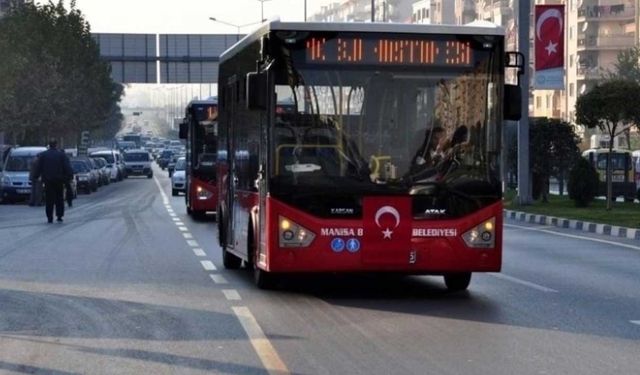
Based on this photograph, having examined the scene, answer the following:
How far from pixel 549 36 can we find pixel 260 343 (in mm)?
28268

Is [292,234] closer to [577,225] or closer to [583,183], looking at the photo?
[577,225]

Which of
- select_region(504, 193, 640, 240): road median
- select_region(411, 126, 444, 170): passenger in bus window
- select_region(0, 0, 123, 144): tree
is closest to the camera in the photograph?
select_region(411, 126, 444, 170): passenger in bus window

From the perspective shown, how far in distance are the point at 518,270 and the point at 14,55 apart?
5696 cm

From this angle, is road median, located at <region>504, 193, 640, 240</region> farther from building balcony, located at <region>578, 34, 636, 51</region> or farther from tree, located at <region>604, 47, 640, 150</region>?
building balcony, located at <region>578, 34, 636, 51</region>

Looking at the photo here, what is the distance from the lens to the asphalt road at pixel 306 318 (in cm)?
1018

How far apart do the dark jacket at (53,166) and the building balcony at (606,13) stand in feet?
263

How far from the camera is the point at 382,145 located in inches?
565

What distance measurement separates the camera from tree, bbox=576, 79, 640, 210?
120 feet

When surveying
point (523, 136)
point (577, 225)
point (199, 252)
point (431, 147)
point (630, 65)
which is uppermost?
point (630, 65)

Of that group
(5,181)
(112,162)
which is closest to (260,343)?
(5,181)

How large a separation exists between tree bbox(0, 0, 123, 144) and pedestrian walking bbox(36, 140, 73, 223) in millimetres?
37317

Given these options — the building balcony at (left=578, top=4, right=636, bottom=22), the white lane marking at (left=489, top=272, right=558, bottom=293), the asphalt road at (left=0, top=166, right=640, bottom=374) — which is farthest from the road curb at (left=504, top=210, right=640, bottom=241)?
the building balcony at (left=578, top=4, right=636, bottom=22)

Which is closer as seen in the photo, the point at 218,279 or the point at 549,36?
the point at 218,279

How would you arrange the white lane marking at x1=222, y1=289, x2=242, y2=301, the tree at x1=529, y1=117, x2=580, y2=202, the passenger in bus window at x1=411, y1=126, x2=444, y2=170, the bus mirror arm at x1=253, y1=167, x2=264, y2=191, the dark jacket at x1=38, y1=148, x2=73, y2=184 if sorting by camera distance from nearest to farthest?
the passenger in bus window at x1=411, y1=126, x2=444, y2=170 → the white lane marking at x1=222, y1=289, x2=242, y2=301 → the bus mirror arm at x1=253, y1=167, x2=264, y2=191 → the dark jacket at x1=38, y1=148, x2=73, y2=184 → the tree at x1=529, y1=117, x2=580, y2=202
